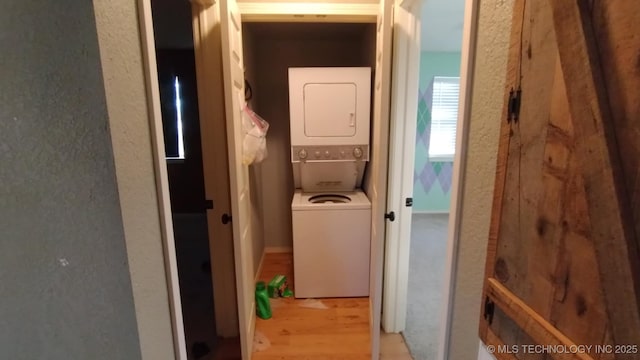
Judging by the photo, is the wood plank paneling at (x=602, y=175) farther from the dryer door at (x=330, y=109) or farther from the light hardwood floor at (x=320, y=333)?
the dryer door at (x=330, y=109)

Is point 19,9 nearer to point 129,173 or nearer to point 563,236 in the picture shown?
point 129,173

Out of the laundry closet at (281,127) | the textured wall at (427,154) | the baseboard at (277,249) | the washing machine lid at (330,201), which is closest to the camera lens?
the laundry closet at (281,127)

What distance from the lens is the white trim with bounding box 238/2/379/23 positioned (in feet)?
6.63

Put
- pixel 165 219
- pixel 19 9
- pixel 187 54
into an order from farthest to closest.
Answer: pixel 187 54 < pixel 165 219 < pixel 19 9

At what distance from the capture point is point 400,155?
1.92 meters

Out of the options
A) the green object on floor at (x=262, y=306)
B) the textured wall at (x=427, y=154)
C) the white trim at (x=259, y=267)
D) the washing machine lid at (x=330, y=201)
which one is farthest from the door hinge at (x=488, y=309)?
the textured wall at (x=427, y=154)

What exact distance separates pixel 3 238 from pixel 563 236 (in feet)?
4.45

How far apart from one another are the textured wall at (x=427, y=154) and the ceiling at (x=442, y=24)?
0.18m

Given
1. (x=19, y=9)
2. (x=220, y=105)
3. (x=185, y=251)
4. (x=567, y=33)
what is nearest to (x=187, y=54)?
(x=185, y=251)

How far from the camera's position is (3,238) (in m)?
0.87

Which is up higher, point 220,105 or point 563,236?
point 220,105

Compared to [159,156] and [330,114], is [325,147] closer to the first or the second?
[330,114]

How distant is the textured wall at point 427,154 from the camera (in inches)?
172

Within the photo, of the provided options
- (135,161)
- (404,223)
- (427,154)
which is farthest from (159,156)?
(427,154)
